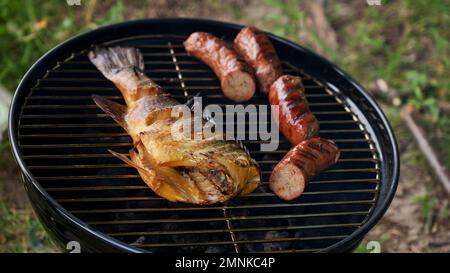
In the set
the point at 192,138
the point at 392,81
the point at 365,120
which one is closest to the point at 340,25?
the point at 392,81

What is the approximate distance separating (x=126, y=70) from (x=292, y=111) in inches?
41.7

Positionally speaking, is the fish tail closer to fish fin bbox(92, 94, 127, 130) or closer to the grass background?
fish fin bbox(92, 94, 127, 130)

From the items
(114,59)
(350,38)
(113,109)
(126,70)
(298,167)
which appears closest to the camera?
(298,167)

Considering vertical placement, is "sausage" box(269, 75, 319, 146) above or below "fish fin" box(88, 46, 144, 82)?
below

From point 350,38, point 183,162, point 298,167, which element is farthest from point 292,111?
point 350,38

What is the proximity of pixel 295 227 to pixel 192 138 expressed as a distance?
73 cm

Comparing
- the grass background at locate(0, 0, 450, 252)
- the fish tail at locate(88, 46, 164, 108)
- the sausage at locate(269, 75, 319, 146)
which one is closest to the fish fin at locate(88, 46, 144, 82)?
the fish tail at locate(88, 46, 164, 108)

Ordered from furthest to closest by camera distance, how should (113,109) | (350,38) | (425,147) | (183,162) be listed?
(350,38)
(425,147)
(113,109)
(183,162)

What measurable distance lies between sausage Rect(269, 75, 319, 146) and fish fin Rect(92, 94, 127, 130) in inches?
36.7

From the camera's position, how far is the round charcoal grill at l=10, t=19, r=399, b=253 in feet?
9.47

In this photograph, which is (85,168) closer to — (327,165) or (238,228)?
(238,228)

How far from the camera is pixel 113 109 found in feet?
10.6

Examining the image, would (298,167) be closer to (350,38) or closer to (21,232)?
(21,232)

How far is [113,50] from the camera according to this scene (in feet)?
11.9
